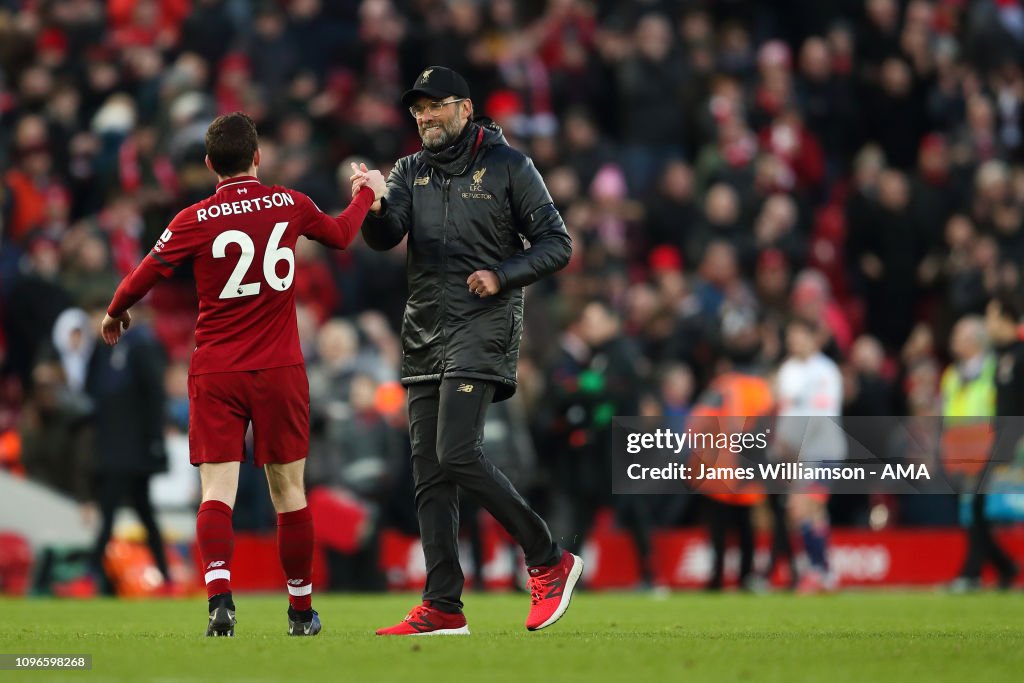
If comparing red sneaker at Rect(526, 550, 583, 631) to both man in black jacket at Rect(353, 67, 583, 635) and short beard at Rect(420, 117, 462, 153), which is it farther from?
short beard at Rect(420, 117, 462, 153)

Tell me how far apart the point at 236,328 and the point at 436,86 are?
5.02 ft

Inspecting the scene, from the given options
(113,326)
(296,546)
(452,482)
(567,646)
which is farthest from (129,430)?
(567,646)

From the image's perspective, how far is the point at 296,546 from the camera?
333 inches

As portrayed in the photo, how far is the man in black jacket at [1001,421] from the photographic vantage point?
14484 millimetres

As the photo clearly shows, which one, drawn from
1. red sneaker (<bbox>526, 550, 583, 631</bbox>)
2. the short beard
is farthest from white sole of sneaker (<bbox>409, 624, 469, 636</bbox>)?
the short beard

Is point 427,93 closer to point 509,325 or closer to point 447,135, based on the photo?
point 447,135

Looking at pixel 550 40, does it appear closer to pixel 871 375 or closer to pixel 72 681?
pixel 871 375

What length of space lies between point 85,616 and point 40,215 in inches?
310

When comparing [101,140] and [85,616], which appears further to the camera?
[101,140]

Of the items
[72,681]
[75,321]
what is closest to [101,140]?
[75,321]

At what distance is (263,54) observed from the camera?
2056 centimetres

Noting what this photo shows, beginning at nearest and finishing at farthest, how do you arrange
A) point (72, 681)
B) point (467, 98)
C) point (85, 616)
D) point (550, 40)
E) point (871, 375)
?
1. point (72, 681)
2. point (467, 98)
3. point (85, 616)
4. point (871, 375)
5. point (550, 40)

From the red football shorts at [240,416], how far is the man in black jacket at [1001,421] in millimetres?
7756

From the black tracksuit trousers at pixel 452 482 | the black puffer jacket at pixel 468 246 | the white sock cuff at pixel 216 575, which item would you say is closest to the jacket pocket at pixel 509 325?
the black puffer jacket at pixel 468 246
